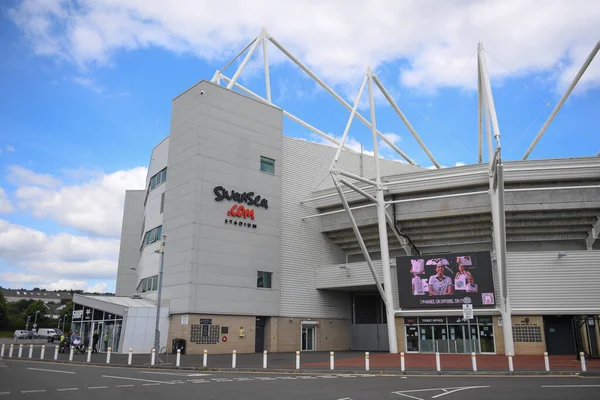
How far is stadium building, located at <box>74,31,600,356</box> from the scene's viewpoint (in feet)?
111

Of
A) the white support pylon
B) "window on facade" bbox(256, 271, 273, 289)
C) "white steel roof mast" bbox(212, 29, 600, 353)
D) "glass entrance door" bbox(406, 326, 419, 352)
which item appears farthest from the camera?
"window on facade" bbox(256, 271, 273, 289)

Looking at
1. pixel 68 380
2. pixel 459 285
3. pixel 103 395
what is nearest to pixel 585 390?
pixel 103 395

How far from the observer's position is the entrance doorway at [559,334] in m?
33.9

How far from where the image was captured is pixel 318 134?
4762cm

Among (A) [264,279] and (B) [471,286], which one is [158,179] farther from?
(B) [471,286]

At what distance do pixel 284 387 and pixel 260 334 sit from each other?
23.7 meters

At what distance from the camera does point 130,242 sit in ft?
217

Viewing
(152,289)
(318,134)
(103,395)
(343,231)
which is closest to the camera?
(103,395)

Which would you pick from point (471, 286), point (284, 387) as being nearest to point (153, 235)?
point (471, 286)

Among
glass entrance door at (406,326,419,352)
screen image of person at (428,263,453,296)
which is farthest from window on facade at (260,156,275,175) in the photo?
glass entrance door at (406,326,419,352)

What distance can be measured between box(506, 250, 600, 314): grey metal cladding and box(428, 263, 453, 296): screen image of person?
4.24m

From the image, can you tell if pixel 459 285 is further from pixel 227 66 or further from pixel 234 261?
pixel 227 66

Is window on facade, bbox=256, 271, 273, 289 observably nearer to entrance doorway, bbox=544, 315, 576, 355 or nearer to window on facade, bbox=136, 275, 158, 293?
window on facade, bbox=136, 275, 158, 293

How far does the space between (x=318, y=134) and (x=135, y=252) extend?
32.8 m
